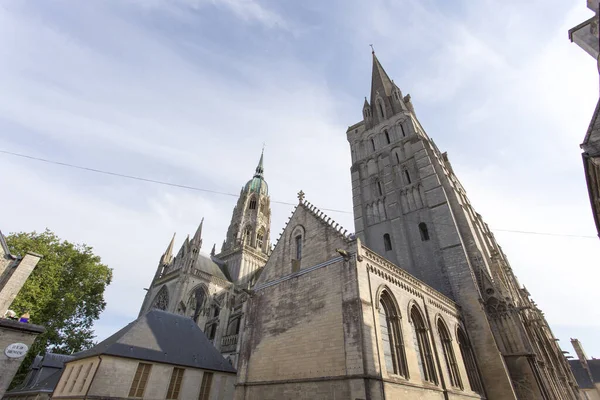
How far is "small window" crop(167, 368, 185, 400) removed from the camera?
13297 mm

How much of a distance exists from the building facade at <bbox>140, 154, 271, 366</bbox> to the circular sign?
1812 centimetres

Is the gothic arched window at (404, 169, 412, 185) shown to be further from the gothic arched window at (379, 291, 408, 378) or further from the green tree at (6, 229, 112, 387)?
the green tree at (6, 229, 112, 387)

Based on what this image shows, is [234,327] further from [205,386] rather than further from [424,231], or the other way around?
[424,231]

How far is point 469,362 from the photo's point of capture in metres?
15.2

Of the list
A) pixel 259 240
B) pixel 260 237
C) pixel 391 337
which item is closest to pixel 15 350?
pixel 391 337

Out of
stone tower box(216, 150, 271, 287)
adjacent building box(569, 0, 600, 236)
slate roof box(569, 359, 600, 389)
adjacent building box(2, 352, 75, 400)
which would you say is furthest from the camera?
slate roof box(569, 359, 600, 389)

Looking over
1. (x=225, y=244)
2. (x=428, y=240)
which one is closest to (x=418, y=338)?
(x=428, y=240)

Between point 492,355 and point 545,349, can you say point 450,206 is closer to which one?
point 492,355

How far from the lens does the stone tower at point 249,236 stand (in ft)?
138

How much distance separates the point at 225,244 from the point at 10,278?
36.6m

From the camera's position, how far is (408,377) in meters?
11.1

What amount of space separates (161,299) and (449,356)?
109ft

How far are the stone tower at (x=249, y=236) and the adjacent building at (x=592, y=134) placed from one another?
112ft

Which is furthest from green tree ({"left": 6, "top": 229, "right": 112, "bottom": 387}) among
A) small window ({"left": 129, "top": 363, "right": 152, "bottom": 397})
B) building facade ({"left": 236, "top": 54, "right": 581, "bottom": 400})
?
building facade ({"left": 236, "top": 54, "right": 581, "bottom": 400})
